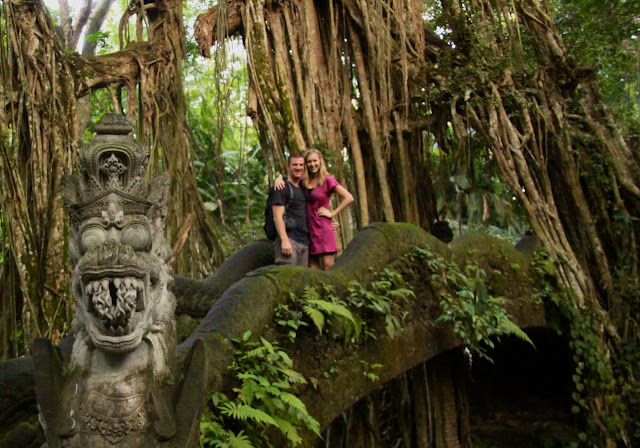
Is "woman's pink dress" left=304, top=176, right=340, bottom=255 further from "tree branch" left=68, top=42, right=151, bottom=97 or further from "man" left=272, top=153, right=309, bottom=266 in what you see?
"tree branch" left=68, top=42, right=151, bottom=97

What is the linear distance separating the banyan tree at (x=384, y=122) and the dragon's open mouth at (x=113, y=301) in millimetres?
2820

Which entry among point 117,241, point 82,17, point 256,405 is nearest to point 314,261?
point 256,405

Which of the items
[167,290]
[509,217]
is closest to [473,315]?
[167,290]

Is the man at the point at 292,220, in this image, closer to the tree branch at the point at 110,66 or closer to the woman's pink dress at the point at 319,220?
the woman's pink dress at the point at 319,220

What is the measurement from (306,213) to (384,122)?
256cm

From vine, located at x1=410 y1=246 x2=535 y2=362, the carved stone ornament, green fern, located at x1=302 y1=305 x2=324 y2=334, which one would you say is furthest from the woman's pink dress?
the carved stone ornament

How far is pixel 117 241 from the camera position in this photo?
10.2ft

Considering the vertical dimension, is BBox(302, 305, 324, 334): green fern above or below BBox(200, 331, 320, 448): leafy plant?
above

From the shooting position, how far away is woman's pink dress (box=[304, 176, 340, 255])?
17.5 ft

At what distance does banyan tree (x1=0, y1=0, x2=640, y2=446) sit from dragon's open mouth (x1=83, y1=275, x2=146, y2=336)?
282 cm

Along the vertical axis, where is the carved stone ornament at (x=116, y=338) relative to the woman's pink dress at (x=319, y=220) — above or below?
below

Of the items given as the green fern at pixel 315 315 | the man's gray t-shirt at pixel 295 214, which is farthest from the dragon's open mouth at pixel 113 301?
the man's gray t-shirt at pixel 295 214

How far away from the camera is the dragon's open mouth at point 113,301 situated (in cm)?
298

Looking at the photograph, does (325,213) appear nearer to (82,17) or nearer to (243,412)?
(243,412)
